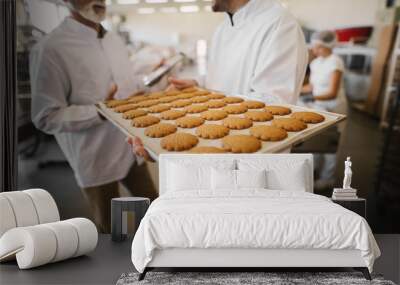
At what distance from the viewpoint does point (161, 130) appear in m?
4.81

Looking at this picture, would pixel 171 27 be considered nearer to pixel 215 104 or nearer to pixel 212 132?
pixel 215 104

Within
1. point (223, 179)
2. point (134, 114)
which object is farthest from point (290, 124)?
point (134, 114)

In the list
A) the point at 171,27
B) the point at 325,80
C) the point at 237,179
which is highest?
the point at 171,27

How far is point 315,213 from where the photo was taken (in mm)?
3600

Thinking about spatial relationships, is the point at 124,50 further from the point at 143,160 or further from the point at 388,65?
the point at 388,65

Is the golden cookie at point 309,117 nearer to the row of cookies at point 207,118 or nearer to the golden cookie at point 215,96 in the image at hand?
the row of cookies at point 207,118

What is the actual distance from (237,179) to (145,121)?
93 centimetres

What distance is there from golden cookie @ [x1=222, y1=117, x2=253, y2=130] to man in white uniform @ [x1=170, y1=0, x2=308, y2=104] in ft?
0.82

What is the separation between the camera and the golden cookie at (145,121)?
4.86 meters

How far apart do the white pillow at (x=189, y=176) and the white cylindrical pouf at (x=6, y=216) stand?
1.16 m

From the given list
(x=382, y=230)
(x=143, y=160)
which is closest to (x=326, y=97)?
(x=382, y=230)

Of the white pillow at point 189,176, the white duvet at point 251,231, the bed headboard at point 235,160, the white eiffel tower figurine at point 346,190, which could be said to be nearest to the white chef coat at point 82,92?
the bed headboard at point 235,160

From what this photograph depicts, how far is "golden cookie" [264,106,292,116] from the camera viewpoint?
4.80 meters

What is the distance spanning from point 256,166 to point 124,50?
1.46 meters
